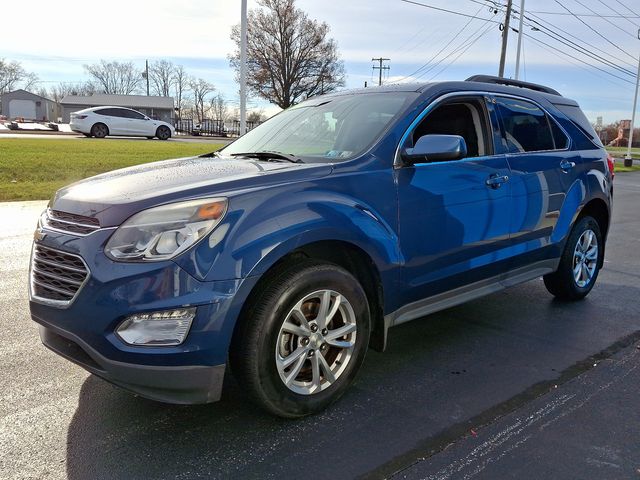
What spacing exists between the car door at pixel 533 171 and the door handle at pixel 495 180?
4.6 inches

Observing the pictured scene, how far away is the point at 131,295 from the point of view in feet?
8.23

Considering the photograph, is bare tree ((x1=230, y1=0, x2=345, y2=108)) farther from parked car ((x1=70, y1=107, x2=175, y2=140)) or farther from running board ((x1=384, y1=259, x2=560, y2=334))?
running board ((x1=384, y1=259, x2=560, y2=334))

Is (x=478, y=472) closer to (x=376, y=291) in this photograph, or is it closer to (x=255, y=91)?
(x=376, y=291)

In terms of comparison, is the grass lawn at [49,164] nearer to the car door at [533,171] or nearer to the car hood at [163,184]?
the car hood at [163,184]

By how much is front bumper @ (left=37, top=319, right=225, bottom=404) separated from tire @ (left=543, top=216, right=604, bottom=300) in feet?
11.8

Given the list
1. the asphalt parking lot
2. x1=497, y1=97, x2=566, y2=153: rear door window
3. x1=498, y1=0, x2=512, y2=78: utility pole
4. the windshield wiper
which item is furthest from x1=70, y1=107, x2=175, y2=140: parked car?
x1=497, y1=97, x2=566, y2=153: rear door window

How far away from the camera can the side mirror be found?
11.1 ft

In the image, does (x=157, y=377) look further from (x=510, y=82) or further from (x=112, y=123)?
(x=112, y=123)

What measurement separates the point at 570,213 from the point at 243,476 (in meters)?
3.67

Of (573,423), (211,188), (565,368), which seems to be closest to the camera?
(211,188)

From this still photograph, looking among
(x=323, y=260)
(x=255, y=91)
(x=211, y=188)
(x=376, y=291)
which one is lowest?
(x=376, y=291)

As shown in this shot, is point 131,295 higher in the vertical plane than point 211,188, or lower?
lower

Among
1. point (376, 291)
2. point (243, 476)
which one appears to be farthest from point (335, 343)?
point (243, 476)

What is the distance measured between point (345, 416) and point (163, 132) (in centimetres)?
2878
